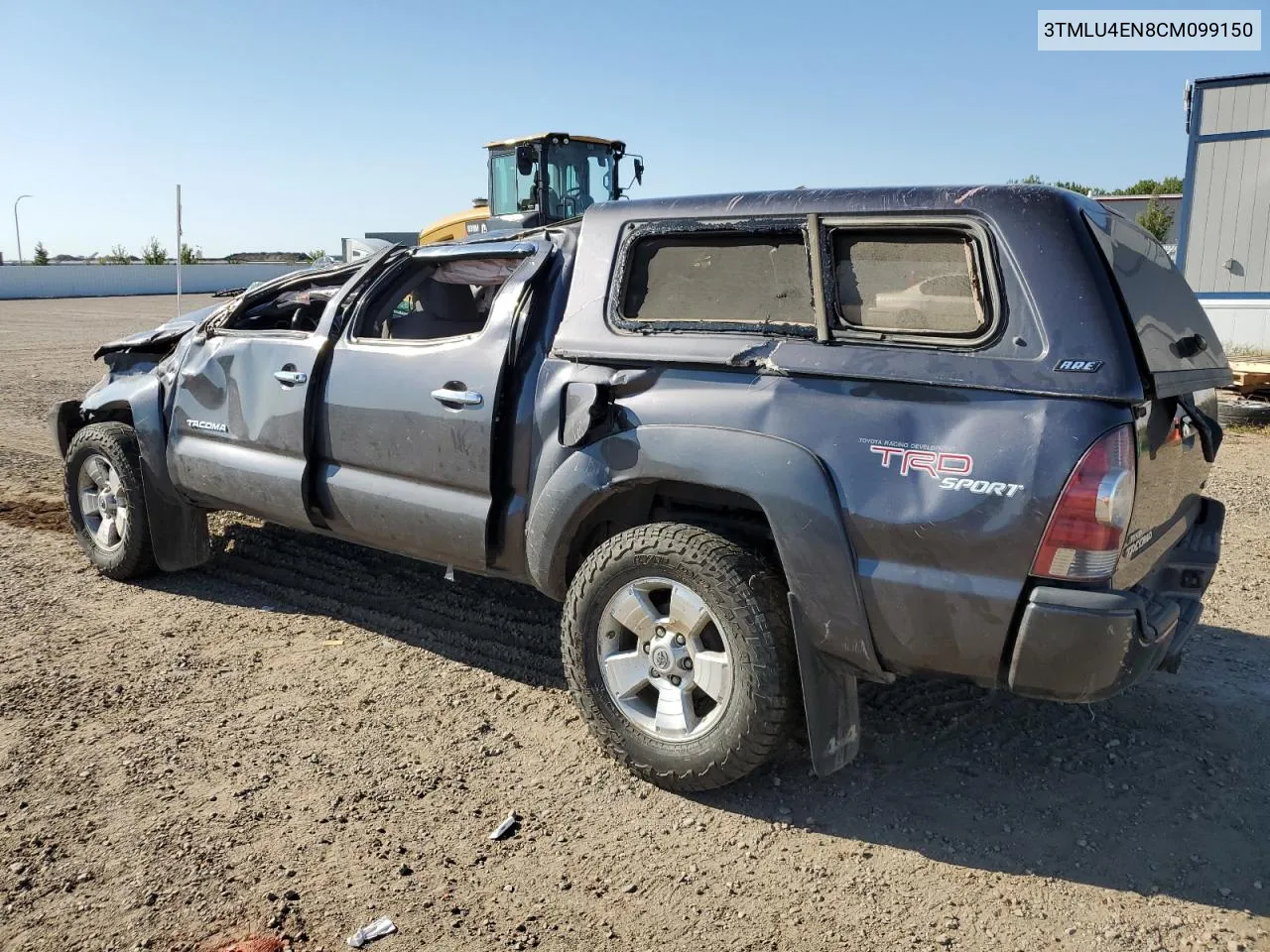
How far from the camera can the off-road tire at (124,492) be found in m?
5.45

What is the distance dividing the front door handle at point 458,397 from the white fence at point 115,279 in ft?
138

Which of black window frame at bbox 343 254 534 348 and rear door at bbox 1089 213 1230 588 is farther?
black window frame at bbox 343 254 534 348

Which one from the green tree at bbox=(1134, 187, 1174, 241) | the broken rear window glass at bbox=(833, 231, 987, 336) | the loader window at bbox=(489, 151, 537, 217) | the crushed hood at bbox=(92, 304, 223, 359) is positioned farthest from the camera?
the green tree at bbox=(1134, 187, 1174, 241)

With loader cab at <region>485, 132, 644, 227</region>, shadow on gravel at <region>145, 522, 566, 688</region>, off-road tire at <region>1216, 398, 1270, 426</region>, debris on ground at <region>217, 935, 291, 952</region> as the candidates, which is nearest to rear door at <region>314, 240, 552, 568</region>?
shadow on gravel at <region>145, 522, 566, 688</region>

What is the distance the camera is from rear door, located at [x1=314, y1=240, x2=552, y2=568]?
398cm

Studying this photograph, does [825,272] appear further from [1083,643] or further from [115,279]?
[115,279]

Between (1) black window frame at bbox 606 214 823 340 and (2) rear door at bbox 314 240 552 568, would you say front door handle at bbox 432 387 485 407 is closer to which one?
(2) rear door at bbox 314 240 552 568

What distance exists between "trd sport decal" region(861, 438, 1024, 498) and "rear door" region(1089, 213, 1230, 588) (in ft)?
1.28

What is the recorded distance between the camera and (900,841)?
3219 mm

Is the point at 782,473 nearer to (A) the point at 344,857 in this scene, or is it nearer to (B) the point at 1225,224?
(A) the point at 344,857

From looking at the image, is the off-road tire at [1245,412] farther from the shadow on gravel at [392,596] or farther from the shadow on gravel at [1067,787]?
the shadow on gravel at [392,596]

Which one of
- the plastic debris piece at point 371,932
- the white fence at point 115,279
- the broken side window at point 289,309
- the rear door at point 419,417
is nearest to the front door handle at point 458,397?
the rear door at point 419,417

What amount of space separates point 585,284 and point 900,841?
6.99ft

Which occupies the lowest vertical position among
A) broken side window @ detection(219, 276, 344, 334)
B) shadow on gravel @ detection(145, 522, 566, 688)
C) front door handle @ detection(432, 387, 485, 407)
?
shadow on gravel @ detection(145, 522, 566, 688)
